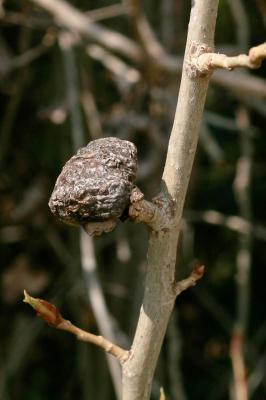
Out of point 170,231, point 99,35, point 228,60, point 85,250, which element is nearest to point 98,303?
point 85,250

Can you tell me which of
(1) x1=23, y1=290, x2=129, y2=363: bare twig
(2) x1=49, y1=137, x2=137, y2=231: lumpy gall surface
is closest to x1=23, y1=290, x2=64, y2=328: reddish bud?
(1) x1=23, y1=290, x2=129, y2=363: bare twig

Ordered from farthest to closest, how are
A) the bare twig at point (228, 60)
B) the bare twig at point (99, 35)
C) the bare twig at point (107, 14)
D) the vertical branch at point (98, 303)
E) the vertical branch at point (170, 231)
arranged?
the bare twig at point (107, 14) → the bare twig at point (99, 35) → the vertical branch at point (98, 303) → the vertical branch at point (170, 231) → the bare twig at point (228, 60)

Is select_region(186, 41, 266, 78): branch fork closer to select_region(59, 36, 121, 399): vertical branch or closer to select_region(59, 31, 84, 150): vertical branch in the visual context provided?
select_region(59, 36, 121, 399): vertical branch

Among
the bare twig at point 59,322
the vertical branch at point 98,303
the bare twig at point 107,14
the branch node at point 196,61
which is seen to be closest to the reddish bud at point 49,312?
the bare twig at point 59,322

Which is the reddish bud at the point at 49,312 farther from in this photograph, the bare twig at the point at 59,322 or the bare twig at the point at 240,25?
the bare twig at the point at 240,25

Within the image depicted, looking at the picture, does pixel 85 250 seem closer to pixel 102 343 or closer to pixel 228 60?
pixel 102 343

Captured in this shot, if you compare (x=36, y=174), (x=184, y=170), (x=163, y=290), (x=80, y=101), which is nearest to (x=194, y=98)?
(x=184, y=170)
